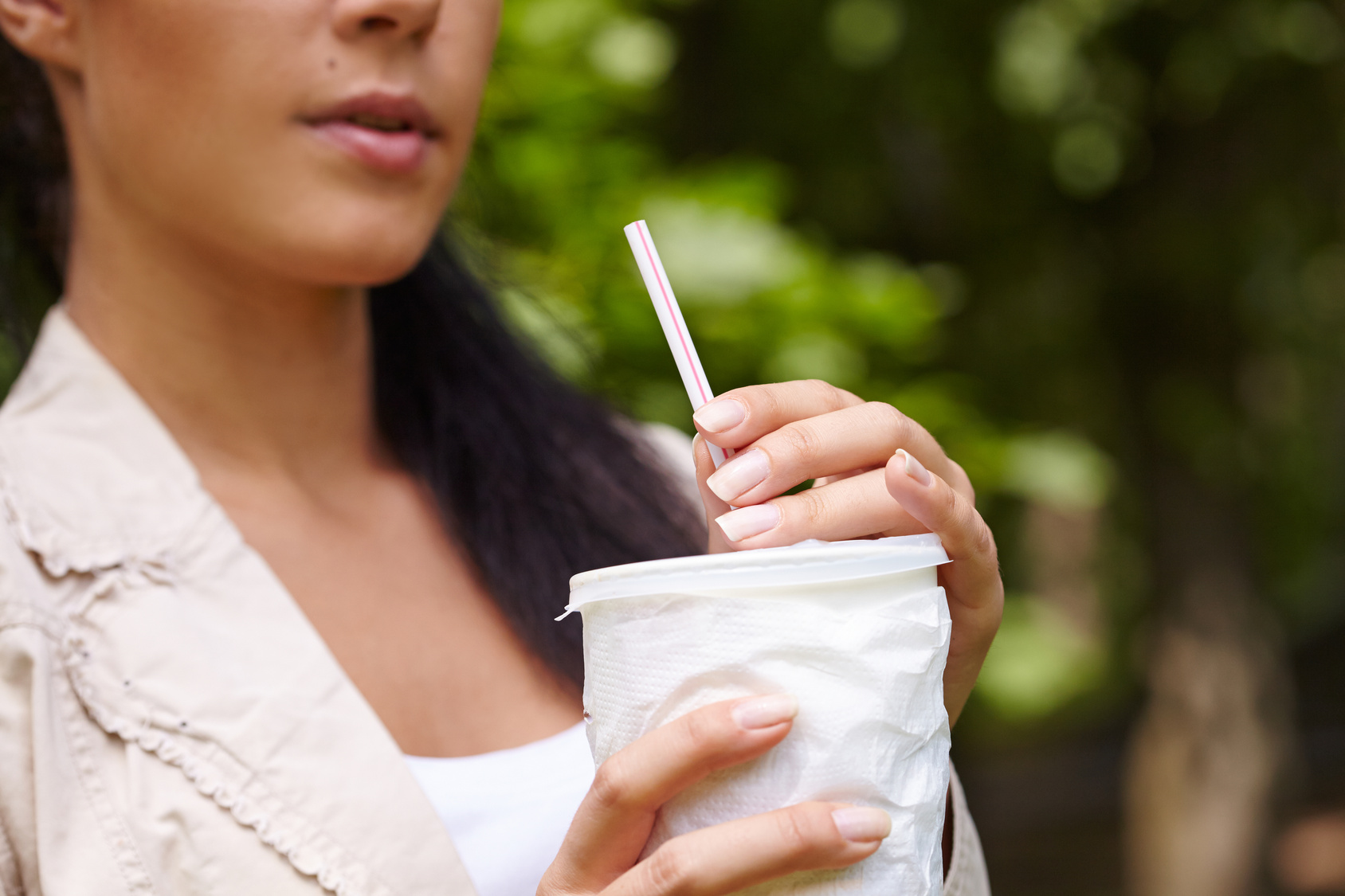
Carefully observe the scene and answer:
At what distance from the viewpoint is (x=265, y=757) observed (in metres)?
1.07

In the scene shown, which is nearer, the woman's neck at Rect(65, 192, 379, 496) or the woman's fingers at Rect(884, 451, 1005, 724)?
the woman's fingers at Rect(884, 451, 1005, 724)

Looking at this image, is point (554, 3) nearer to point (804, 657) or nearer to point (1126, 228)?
point (804, 657)

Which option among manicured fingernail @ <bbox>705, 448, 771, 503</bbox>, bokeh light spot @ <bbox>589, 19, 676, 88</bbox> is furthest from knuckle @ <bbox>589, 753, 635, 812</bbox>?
bokeh light spot @ <bbox>589, 19, 676, 88</bbox>

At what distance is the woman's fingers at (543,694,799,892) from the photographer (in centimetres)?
77

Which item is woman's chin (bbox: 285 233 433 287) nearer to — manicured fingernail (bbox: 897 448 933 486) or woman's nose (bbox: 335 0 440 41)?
woman's nose (bbox: 335 0 440 41)

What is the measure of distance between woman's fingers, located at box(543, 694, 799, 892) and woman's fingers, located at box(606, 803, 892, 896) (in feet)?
0.13

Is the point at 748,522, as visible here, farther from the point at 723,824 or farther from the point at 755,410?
the point at 723,824

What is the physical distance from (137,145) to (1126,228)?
410cm

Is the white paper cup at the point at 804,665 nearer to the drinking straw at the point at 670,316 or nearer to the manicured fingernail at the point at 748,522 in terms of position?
the manicured fingernail at the point at 748,522

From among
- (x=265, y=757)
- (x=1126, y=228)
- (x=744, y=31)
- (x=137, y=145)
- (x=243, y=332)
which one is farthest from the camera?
(x=1126, y=228)

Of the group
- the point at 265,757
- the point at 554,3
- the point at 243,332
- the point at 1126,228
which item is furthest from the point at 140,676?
the point at 1126,228

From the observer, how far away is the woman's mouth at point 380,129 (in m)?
Result: 1.20

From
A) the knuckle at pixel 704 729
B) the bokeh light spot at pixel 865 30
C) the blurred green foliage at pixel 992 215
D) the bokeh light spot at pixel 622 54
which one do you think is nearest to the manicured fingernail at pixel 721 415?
the knuckle at pixel 704 729

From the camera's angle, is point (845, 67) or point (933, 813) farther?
point (845, 67)
